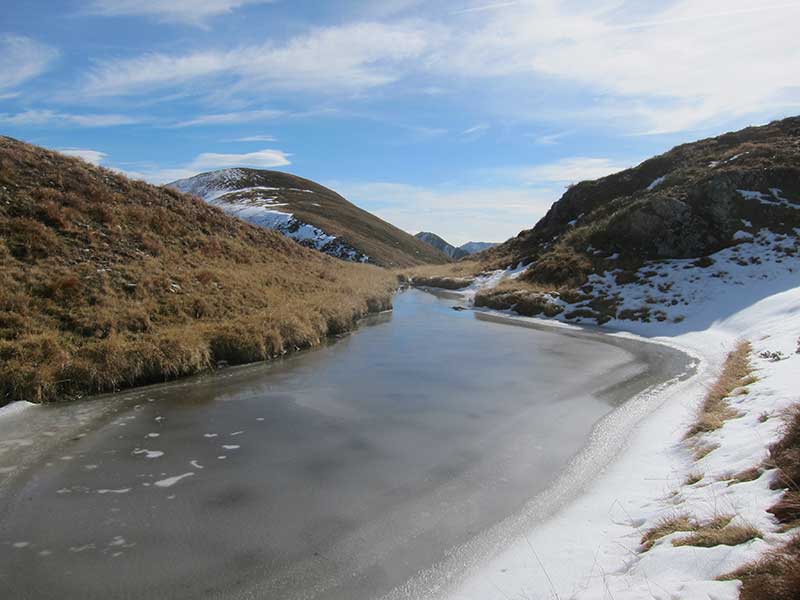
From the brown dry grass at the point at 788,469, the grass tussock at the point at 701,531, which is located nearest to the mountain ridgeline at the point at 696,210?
the brown dry grass at the point at 788,469

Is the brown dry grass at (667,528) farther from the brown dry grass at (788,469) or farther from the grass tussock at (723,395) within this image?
the grass tussock at (723,395)

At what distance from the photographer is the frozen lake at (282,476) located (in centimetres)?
643

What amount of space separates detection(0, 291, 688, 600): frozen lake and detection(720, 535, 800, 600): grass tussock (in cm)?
328

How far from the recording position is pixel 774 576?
4.10 m

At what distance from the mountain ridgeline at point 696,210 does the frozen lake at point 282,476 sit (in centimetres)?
1989

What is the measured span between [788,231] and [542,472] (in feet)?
98.3

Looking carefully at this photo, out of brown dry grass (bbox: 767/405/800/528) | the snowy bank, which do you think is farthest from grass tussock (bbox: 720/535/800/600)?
brown dry grass (bbox: 767/405/800/528)

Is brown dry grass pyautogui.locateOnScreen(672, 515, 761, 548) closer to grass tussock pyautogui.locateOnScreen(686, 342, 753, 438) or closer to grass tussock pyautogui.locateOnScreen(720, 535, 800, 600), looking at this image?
grass tussock pyautogui.locateOnScreen(720, 535, 800, 600)

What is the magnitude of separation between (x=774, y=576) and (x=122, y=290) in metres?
18.9

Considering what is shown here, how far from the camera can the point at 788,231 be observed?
29984 millimetres

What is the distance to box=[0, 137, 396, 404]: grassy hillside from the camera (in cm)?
1372

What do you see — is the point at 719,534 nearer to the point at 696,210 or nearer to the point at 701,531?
the point at 701,531

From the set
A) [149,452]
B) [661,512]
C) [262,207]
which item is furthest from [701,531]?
[262,207]

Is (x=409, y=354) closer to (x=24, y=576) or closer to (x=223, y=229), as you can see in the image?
(x=24, y=576)
